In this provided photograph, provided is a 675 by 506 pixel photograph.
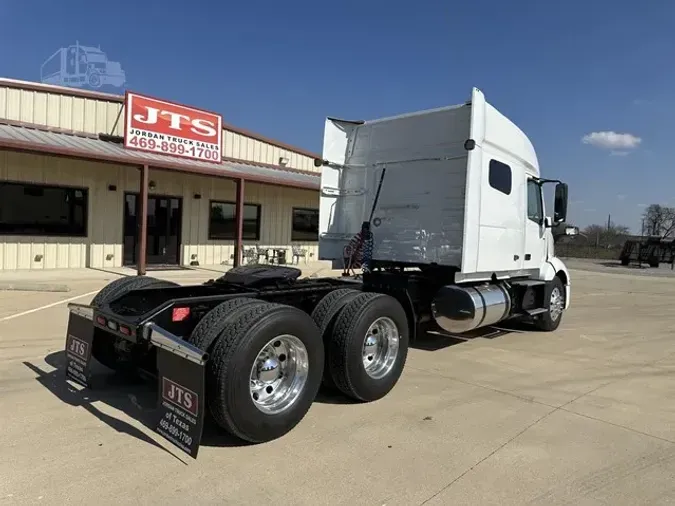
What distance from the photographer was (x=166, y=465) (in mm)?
3338

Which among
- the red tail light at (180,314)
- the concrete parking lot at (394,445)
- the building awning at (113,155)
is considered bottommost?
the concrete parking lot at (394,445)

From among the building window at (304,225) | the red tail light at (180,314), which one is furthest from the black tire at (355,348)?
the building window at (304,225)

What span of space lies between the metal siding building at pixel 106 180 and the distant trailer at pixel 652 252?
2742 cm

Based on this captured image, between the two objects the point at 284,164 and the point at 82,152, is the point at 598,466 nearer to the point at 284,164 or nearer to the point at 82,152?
the point at 82,152

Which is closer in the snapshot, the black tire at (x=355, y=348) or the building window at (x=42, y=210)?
the black tire at (x=355, y=348)

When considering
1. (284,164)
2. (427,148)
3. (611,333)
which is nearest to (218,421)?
(427,148)

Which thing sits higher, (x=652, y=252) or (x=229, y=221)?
(x=229, y=221)

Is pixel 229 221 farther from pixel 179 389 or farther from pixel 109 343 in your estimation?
pixel 179 389

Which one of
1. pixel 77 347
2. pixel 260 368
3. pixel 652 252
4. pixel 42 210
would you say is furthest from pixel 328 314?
pixel 652 252

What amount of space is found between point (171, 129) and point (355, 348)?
13359 millimetres

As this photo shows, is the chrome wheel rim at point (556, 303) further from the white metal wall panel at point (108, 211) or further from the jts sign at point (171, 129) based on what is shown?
the white metal wall panel at point (108, 211)

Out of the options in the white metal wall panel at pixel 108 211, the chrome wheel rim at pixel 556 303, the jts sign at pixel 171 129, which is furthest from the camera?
the jts sign at pixel 171 129

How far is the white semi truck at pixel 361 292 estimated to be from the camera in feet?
11.7

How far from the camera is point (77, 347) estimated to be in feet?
14.7
